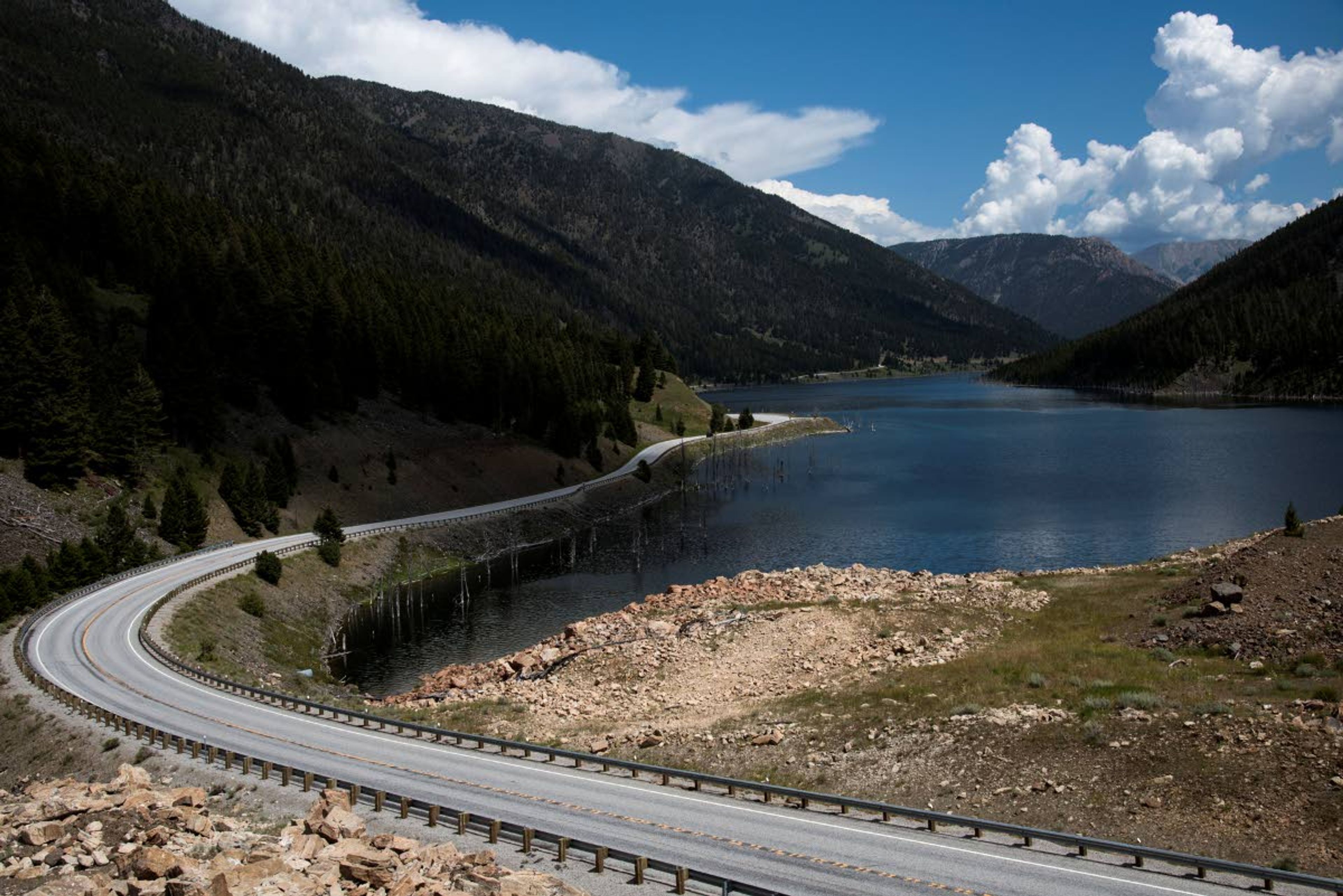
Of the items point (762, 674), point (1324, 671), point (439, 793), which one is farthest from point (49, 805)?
point (1324, 671)

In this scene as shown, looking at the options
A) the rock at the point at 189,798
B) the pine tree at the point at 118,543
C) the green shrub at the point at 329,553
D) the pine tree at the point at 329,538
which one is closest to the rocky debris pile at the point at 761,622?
the rock at the point at 189,798

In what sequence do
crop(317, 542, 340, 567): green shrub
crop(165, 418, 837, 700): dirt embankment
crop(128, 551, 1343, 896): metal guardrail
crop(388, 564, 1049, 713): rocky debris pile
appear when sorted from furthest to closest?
crop(317, 542, 340, 567): green shrub < crop(165, 418, 837, 700): dirt embankment < crop(388, 564, 1049, 713): rocky debris pile < crop(128, 551, 1343, 896): metal guardrail

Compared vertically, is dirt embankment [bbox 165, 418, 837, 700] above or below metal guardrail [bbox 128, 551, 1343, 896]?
below

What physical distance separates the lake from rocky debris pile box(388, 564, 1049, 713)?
30.4 ft

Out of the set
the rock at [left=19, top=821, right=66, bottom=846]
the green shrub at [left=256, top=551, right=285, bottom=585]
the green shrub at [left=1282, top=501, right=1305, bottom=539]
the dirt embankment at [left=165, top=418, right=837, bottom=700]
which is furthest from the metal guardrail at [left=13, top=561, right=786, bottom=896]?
the green shrub at [left=1282, top=501, right=1305, bottom=539]

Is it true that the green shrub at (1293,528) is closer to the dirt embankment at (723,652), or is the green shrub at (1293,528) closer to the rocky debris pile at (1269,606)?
the rocky debris pile at (1269,606)

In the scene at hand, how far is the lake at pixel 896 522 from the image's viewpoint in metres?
72.6

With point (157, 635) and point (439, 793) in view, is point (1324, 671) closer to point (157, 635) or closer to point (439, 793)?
point (439, 793)

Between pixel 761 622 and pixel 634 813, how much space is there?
85.6 feet

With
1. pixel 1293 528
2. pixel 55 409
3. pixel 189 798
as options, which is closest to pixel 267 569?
pixel 55 409

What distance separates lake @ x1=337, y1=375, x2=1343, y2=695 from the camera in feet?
238

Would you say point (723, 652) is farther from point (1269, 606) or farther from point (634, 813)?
point (1269, 606)

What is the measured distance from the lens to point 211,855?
2280 centimetres

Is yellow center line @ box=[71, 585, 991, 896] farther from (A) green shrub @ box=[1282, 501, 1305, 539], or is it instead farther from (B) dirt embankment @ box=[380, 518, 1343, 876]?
(A) green shrub @ box=[1282, 501, 1305, 539]
